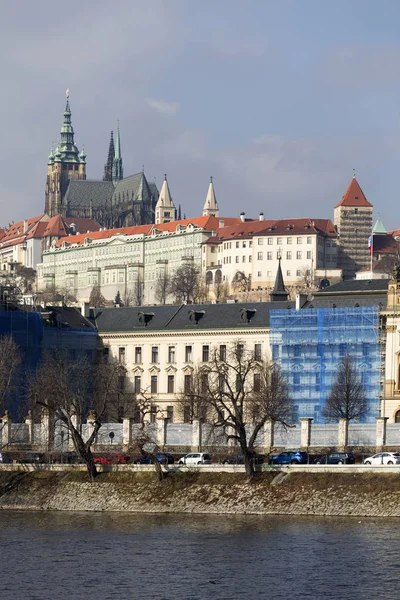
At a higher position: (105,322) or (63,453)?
(105,322)

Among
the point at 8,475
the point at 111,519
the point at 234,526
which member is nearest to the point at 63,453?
the point at 8,475

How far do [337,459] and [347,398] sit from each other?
25.6 meters

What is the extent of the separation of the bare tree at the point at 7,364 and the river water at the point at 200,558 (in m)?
19.6

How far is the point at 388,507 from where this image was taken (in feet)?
249

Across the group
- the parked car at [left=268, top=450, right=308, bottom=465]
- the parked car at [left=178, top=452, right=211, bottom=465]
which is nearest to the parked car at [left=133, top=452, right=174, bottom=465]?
the parked car at [left=178, top=452, right=211, bottom=465]

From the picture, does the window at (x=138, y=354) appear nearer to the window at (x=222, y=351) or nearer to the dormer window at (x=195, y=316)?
the dormer window at (x=195, y=316)

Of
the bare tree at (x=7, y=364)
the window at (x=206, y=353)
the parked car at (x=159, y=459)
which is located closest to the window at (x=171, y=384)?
the window at (x=206, y=353)

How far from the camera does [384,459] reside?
8131cm

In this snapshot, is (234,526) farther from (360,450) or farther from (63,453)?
(63,453)

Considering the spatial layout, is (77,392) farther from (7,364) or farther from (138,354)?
(138,354)

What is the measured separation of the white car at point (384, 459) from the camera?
80812mm

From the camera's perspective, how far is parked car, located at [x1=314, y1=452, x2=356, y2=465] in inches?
3273

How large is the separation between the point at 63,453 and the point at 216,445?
8.09m

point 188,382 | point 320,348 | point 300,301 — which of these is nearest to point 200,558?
point 320,348
